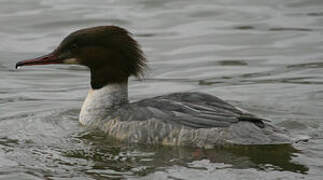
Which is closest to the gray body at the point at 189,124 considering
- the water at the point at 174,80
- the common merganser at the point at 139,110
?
the common merganser at the point at 139,110

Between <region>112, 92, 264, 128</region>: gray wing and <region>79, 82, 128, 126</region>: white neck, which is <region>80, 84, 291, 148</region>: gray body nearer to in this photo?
<region>112, 92, 264, 128</region>: gray wing

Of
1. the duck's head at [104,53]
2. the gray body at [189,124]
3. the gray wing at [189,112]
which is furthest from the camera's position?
the duck's head at [104,53]

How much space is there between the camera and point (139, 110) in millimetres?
7910

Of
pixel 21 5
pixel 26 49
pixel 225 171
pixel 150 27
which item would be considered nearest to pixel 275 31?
pixel 150 27

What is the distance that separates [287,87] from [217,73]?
4.41ft

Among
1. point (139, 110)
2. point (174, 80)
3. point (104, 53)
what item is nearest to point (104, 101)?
point (104, 53)

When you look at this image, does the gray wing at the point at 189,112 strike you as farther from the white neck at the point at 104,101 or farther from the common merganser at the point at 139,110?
the white neck at the point at 104,101

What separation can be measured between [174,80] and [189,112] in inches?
124

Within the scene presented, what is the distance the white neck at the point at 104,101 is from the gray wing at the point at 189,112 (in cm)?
41

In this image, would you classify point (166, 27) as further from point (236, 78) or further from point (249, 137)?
point (249, 137)

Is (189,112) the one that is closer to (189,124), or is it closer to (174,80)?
(189,124)

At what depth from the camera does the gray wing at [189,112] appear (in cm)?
754

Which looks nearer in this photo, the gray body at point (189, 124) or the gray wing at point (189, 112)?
the gray body at point (189, 124)

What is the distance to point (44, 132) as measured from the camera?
8266 millimetres
